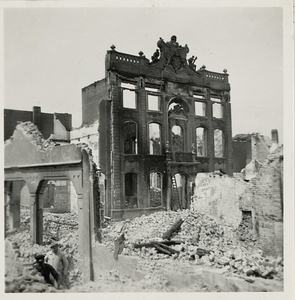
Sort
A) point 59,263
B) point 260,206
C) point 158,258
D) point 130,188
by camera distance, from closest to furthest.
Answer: point 59,263 → point 260,206 → point 158,258 → point 130,188

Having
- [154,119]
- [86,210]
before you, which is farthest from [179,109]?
[86,210]

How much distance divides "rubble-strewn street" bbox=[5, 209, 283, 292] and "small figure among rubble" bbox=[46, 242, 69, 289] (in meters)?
0.28

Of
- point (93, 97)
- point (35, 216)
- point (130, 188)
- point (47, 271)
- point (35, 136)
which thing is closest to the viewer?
point (47, 271)

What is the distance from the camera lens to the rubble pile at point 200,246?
9492 millimetres

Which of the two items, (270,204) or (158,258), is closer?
(270,204)

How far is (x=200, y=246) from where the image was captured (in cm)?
1204

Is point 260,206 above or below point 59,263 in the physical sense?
above

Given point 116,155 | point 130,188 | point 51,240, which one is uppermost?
point 116,155

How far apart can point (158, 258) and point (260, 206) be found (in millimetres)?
3839

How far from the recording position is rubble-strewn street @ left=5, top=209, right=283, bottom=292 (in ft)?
30.3

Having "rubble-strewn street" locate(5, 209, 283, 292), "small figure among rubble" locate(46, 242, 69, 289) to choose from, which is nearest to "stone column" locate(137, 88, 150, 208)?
"rubble-strewn street" locate(5, 209, 283, 292)

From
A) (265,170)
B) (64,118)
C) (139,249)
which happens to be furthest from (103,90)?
(265,170)

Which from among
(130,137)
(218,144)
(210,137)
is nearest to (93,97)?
(130,137)

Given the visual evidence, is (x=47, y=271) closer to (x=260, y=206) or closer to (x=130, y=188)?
(x=260, y=206)
